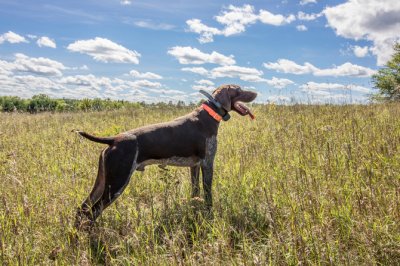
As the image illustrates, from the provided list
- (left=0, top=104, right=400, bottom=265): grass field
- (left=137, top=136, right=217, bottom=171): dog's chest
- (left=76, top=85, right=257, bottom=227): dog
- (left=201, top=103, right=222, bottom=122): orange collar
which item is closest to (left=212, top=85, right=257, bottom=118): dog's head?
(left=76, top=85, right=257, bottom=227): dog

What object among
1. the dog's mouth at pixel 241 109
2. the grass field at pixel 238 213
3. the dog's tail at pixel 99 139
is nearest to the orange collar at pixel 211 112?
the dog's mouth at pixel 241 109

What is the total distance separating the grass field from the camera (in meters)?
2.84

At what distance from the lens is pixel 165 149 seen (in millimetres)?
4285

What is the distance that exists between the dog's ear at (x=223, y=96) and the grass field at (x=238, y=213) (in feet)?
3.39

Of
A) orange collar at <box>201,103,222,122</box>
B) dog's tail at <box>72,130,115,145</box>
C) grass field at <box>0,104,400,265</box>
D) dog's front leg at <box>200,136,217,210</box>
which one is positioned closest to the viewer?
grass field at <box>0,104,400,265</box>

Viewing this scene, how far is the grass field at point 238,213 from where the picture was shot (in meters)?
2.84

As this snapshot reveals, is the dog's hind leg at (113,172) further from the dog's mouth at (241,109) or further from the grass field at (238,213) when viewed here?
the dog's mouth at (241,109)

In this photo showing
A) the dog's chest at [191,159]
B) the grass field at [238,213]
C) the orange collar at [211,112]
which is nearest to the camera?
the grass field at [238,213]

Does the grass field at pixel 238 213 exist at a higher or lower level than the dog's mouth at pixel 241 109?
lower

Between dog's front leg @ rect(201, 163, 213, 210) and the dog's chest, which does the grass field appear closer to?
dog's front leg @ rect(201, 163, 213, 210)

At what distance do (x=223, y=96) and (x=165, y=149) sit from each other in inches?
54.2

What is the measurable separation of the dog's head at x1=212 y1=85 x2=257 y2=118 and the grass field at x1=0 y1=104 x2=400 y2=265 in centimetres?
92

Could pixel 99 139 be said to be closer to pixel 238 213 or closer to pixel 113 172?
pixel 113 172

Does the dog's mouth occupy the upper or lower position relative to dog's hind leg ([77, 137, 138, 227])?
upper
